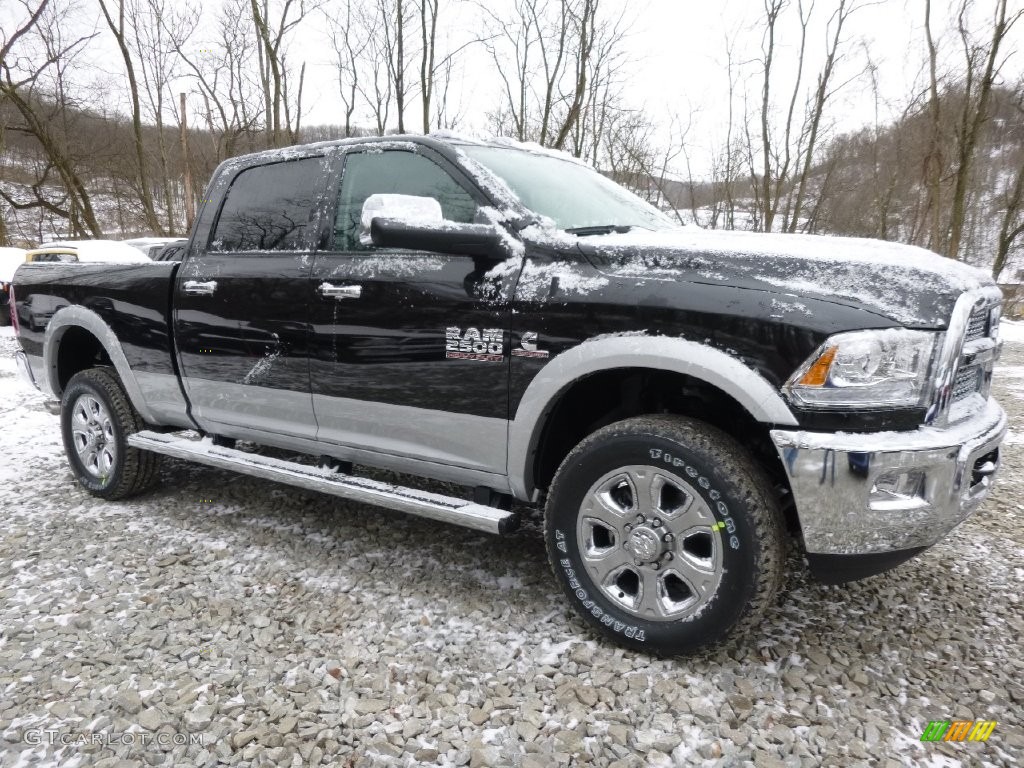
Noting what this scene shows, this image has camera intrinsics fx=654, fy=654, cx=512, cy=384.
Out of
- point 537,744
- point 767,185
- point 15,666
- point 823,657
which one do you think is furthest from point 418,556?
point 767,185

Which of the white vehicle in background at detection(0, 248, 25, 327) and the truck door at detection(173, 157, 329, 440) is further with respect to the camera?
the white vehicle in background at detection(0, 248, 25, 327)

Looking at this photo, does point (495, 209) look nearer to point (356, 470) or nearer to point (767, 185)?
point (356, 470)

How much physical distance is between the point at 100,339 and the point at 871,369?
13.7 ft

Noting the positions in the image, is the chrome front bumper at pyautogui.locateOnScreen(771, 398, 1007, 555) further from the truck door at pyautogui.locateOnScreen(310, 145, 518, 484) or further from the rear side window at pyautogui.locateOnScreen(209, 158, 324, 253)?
the rear side window at pyautogui.locateOnScreen(209, 158, 324, 253)

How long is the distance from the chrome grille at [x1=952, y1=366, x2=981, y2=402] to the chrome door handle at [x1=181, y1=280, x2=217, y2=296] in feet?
11.0

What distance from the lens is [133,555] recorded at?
3346 mm

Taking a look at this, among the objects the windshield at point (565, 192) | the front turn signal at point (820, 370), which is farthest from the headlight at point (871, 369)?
the windshield at point (565, 192)

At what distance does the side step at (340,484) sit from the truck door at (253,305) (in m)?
0.16

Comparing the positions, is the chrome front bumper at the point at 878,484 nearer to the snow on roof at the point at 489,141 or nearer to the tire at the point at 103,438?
the snow on roof at the point at 489,141

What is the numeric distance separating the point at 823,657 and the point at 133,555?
127 inches

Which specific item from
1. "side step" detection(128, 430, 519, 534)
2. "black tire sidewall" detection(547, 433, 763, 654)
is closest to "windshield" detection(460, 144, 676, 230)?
"black tire sidewall" detection(547, 433, 763, 654)

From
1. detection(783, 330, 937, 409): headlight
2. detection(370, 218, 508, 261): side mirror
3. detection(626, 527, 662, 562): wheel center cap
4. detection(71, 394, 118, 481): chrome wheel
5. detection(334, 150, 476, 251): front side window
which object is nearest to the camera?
detection(783, 330, 937, 409): headlight

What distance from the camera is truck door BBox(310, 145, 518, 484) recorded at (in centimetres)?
264

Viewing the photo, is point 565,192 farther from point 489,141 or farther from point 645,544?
point 645,544
